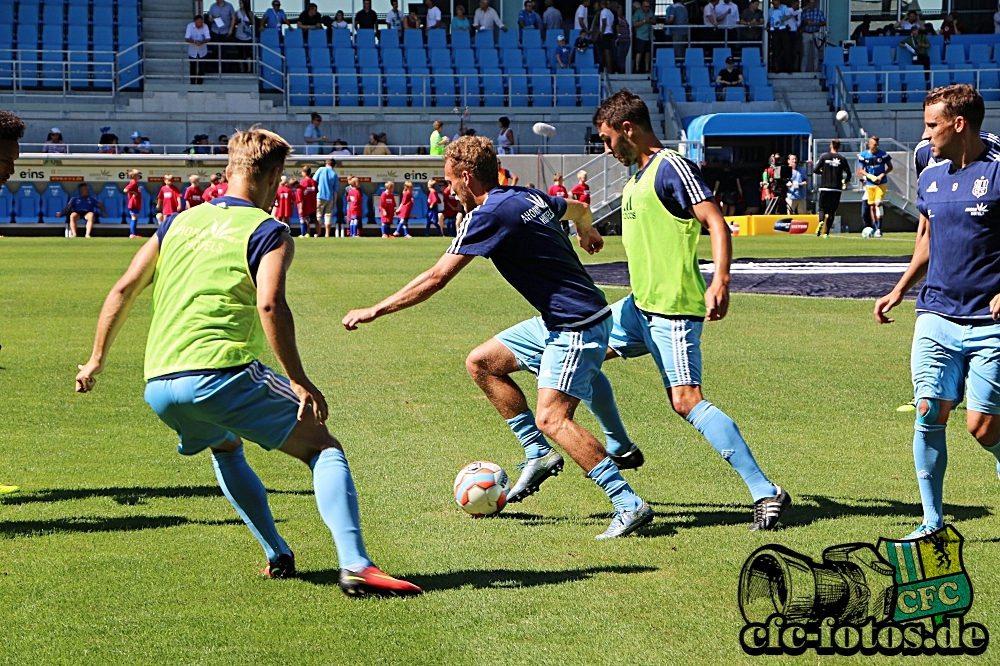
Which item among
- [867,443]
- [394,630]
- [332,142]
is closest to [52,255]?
[332,142]

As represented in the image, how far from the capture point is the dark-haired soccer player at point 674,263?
20.4 feet

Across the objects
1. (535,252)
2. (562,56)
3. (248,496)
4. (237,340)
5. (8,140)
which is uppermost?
(562,56)

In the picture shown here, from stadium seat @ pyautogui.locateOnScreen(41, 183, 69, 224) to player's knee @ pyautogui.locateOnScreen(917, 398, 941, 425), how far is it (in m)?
32.1

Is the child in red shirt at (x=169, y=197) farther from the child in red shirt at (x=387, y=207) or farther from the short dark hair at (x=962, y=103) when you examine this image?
the short dark hair at (x=962, y=103)

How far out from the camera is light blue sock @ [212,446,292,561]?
17.2ft

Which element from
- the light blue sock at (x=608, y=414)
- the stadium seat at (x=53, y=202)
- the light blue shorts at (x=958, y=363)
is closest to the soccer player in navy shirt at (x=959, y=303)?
the light blue shorts at (x=958, y=363)

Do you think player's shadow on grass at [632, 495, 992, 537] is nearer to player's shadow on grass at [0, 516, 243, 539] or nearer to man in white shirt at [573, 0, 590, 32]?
player's shadow on grass at [0, 516, 243, 539]

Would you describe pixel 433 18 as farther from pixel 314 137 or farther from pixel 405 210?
pixel 405 210

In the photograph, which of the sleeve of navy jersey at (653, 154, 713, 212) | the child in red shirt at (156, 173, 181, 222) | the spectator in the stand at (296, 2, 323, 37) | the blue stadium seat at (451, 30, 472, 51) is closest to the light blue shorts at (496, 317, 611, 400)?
the sleeve of navy jersey at (653, 154, 713, 212)

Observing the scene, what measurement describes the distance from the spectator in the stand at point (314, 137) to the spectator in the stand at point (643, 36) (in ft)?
37.6

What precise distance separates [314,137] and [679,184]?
31.8 metres

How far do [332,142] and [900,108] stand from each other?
1806 centimetres

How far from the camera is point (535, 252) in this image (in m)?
6.29

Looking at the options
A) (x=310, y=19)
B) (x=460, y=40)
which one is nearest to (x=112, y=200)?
(x=310, y=19)
